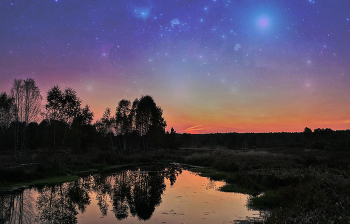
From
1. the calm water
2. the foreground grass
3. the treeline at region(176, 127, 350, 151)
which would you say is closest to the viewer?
the foreground grass

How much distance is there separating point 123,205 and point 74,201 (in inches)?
169

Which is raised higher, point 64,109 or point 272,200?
point 64,109

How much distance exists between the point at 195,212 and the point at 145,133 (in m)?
54.2

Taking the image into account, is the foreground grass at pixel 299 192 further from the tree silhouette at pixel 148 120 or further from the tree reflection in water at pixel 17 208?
the tree silhouette at pixel 148 120

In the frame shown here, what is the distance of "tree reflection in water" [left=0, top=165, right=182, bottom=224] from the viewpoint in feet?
42.4

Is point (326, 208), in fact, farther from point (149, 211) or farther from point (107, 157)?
point (107, 157)

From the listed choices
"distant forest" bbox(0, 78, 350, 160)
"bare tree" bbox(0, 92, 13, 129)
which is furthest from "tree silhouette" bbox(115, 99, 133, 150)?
"bare tree" bbox(0, 92, 13, 129)

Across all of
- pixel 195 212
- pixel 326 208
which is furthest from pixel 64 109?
pixel 326 208

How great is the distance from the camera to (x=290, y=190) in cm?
1417

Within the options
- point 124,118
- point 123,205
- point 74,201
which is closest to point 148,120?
point 124,118

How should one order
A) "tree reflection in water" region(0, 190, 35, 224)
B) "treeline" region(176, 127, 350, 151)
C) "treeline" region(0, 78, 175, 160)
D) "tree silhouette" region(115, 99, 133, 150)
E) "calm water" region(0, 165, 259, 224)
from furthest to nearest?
1. "tree silhouette" region(115, 99, 133, 150)
2. "treeline" region(176, 127, 350, 151)
3. "treeline" region(0, 78, 175, 160)
4. "calm water" region(0, 165, 259, 224)
5. "tree reflection in water" region(0, 190, 35, 224)

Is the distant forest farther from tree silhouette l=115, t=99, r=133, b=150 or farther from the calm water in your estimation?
the calm water

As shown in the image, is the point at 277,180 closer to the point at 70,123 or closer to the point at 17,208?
the point at 17,208

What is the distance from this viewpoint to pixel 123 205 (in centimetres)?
1551
